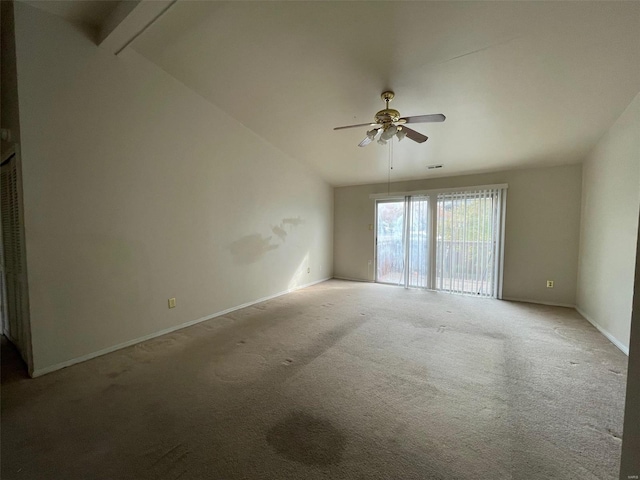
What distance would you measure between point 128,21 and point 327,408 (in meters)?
3.45

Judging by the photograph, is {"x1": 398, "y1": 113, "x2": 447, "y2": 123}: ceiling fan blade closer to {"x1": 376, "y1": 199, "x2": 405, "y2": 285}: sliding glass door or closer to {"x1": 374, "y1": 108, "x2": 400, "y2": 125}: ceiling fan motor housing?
{"x1": 374, "y1": 108, "x2": 400, "y2": 125}: ceiling fan motor housing

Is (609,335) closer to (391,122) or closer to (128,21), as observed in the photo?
(391,122)

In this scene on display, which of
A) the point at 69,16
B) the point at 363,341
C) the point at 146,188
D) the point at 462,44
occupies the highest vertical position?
the point at 69,16

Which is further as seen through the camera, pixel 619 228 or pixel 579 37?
pixel 619 228

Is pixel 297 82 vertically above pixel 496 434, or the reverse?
pixel 297 82

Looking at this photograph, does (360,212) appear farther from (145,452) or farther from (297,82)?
(145,452)

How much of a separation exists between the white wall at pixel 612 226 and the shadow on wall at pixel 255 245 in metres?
4.37

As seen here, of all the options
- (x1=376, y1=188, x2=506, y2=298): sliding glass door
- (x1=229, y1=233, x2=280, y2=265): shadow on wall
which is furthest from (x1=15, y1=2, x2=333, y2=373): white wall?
(x1=376, y1=188, x2=506, y2=298): sliding glass door

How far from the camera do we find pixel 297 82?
2.87 meters

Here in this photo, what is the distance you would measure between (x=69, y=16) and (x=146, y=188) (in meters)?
1.52

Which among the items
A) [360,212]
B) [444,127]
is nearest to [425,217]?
[360,212]

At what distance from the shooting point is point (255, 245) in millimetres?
4184

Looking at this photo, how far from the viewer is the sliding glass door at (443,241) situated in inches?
182

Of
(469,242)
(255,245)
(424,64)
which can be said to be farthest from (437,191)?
(255,245)
